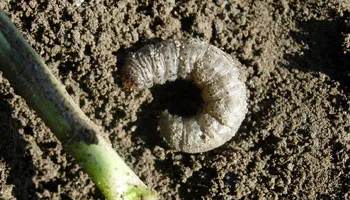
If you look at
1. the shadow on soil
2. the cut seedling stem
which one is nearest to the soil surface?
the shadow on soil

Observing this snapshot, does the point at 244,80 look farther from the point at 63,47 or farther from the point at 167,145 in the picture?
the point at 63,47

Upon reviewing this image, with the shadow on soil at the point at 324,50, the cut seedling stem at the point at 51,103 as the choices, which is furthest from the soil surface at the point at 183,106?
the cut seedling stem at the point at 51,103

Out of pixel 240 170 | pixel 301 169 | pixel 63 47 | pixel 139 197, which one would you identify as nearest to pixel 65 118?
pixel 139 197

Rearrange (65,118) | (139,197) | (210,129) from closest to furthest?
(65,118) → (139,197) → (210,129)

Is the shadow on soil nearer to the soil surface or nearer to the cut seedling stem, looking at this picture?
the soil surface

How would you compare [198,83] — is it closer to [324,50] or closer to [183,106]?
[183,106]

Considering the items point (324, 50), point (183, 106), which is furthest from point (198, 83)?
point (324, 50)
